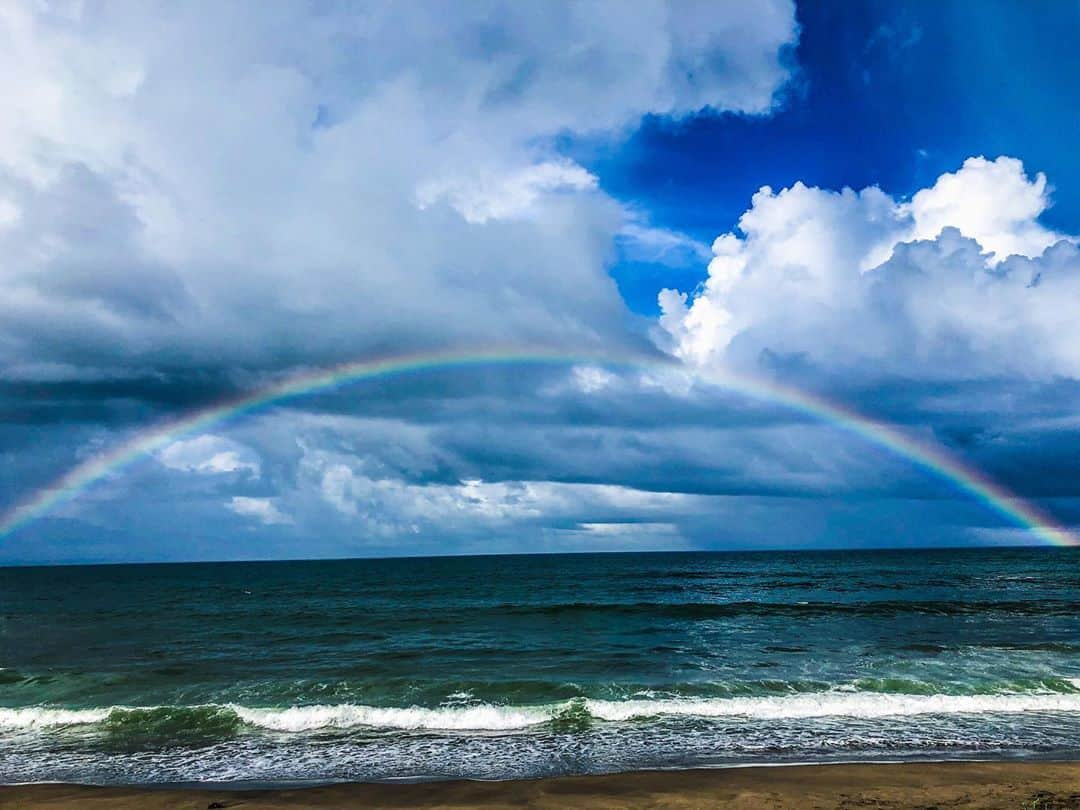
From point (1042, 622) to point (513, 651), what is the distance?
3054cm

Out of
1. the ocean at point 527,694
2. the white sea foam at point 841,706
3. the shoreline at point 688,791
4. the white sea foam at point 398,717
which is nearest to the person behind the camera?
the shoreline at point 688,791

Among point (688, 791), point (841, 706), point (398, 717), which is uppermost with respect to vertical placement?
point (688, 791)

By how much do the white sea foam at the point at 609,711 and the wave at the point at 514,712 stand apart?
0.09 feet

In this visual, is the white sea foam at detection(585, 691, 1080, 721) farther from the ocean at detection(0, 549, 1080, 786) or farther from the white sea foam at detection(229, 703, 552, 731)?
the white sea foam at detection(229, 703, 552, 731)

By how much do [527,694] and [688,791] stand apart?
10050 mm

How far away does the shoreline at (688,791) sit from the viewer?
40.1 ft

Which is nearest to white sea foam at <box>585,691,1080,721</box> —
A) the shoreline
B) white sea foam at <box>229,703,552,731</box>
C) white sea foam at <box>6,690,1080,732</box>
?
white sea foam at <box>6,690,1080,732</box>

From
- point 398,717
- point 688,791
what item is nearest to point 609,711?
point 398,717

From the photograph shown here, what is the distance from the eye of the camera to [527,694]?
73.2ft

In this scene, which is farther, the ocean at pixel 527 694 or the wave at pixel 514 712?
the wave at pixel 514 712

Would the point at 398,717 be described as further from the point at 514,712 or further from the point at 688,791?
the point at 688,791

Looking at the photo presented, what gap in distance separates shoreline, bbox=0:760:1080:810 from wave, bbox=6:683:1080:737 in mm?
4998

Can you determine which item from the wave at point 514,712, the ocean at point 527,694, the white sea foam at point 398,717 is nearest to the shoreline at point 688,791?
the ocean at point 527,694

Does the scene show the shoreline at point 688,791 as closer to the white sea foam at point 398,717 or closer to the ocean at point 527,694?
the ocean at point 527,694
